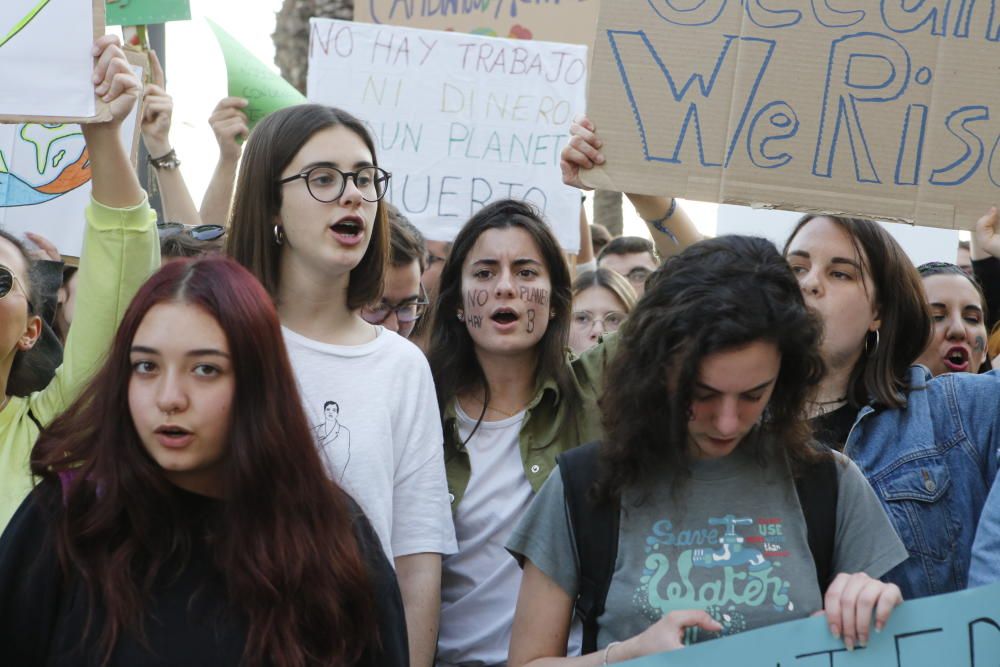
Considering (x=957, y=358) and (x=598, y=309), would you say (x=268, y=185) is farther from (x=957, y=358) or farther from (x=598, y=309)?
(x=957, y=358)

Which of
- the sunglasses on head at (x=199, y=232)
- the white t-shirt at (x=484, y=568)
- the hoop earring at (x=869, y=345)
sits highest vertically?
the sunglasses on head at (x=199, y=232)

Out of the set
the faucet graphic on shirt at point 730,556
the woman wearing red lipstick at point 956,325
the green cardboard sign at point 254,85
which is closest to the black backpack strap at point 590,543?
the faucet graphic on shirt at point 730,556

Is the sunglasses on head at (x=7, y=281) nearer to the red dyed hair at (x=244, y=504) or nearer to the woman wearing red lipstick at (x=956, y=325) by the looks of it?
the red dyed hair at (x=244, y=504)

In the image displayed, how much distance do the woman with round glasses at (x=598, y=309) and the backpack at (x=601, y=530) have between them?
Result: 8.29ft

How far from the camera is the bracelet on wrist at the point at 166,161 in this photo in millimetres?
4426

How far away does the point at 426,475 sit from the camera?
2936 millimetres

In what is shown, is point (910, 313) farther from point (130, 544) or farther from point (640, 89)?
point (130, 544)

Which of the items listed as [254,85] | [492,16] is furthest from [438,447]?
[492,16]

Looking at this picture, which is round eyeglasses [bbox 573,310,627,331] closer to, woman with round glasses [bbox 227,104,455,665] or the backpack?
woman with round glasses [bbox 227,104,455,665]

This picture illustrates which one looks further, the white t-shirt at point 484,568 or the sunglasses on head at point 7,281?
the white t-shirt at point 484,568

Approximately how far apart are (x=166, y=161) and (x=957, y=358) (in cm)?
279

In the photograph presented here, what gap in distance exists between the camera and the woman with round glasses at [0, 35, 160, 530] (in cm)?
271

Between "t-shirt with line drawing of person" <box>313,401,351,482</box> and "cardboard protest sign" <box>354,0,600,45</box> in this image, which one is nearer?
"t-shirt with line drawing of person" <box>313,401,351,482</box>

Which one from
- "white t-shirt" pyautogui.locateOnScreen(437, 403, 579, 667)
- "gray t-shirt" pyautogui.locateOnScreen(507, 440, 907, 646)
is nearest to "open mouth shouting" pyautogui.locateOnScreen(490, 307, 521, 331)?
"white t-shirt" pyautogui.locateOnScreen(437, 403, 579, 667)
